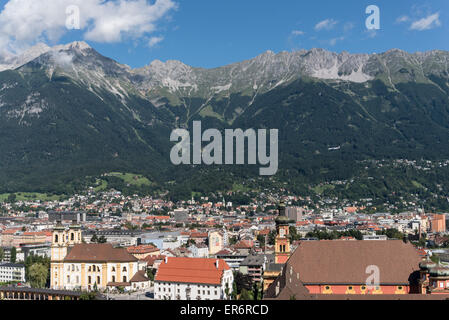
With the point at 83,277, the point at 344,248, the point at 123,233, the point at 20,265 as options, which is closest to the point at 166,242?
the point at 123,233

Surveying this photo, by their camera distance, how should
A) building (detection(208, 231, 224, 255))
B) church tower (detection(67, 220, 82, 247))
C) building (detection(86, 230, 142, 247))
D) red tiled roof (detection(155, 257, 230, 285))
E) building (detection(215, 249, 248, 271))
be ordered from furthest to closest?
building (detection(86, 230, 142, 247))
building (detection(208, 231, 224, 255))
building (detection(215, 249, 248, 271))
church tower (detection(67, 220, 82, 247))
red tiled roof (detection(155, 257, 230, 285))

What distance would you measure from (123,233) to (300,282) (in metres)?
101

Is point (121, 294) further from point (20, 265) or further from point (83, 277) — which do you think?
point (20, 265)

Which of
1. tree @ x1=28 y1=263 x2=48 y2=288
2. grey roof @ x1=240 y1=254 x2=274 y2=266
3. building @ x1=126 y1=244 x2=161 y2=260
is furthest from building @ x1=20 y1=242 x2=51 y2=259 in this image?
grey roof @ x1=240 y1=254 x2=274 y2=266

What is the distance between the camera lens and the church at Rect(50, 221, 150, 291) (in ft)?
241

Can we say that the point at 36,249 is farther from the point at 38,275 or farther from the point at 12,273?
the point at 38,275

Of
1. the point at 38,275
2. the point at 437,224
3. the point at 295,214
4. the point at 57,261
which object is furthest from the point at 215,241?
the point at 437,224

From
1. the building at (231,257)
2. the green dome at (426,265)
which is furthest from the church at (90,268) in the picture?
the green dome at (426,265)

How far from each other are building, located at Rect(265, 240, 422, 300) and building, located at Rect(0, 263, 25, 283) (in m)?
56.7

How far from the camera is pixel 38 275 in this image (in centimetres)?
7738

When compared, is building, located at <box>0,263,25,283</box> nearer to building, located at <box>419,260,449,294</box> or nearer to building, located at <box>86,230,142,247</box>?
building, located at <box>86,230,142,247</box>
